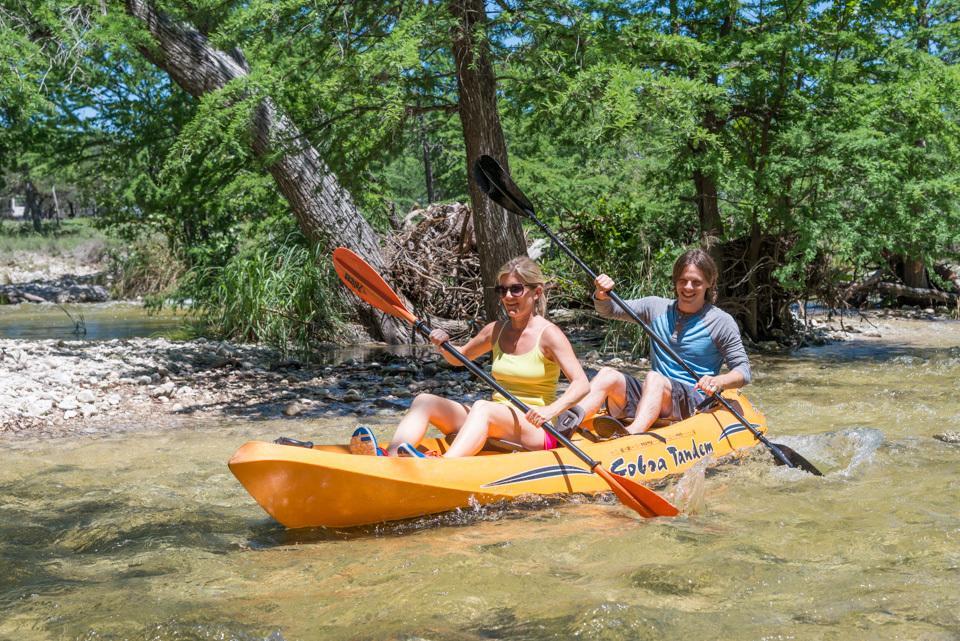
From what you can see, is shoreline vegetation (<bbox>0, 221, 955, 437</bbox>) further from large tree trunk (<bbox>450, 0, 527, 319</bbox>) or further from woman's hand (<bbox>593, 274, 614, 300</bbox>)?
woman's hand (<bbox>593, 274, 614, 300</bbox>)

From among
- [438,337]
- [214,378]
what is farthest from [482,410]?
[214,378]

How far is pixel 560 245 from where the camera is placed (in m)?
6.52

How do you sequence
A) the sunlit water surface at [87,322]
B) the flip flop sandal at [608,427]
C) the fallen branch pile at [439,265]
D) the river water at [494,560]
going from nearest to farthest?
the river water at [494,560], the flip flop sandal at [608,427], the fallen branch pile at [439,265], the sunlit water surface at [87,322]

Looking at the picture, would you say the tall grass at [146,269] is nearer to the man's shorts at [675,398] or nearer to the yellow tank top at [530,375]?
the man's shorts at [675,398]

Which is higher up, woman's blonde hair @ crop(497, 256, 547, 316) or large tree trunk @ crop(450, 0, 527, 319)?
large tree trunk @ crop(450, 0, 527, 319)

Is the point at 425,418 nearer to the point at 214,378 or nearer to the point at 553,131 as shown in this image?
the point at 553,131

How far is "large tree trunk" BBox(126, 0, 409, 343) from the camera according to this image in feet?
32.4

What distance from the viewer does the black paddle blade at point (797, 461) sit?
18.2 feet

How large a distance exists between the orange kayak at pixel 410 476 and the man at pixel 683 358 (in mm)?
344

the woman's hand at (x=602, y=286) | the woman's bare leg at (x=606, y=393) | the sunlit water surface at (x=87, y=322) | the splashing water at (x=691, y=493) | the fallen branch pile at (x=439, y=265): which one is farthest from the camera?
the sunlit water surface at (x=87, y=322)

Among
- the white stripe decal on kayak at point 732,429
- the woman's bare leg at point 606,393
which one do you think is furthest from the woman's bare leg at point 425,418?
the white stripe decal on kayak at point 732,429

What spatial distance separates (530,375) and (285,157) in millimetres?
5457

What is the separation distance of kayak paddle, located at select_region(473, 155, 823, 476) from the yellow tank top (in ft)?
3.23

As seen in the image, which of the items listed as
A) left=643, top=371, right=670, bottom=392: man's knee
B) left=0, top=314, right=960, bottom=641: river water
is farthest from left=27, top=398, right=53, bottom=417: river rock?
left=643, top=371, right=670, bottom=392: man's knee
